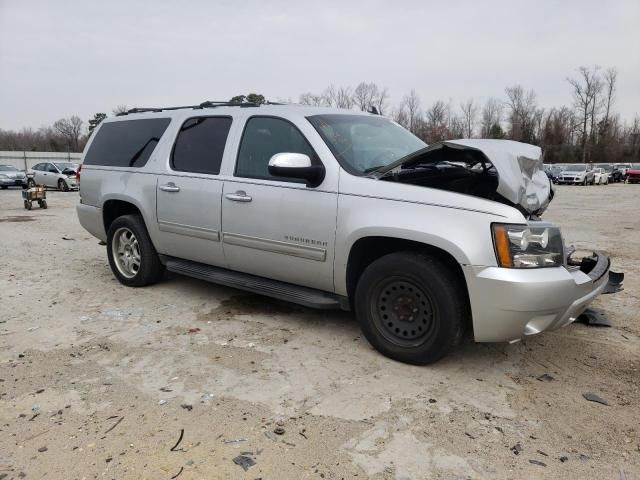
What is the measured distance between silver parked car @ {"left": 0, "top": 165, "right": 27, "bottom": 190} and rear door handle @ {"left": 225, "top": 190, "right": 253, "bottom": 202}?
27294 millimetres

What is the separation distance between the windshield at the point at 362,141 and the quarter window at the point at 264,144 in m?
0.20

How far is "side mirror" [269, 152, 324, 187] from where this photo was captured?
377 centimetres

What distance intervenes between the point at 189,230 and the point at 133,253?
1221 millimetres

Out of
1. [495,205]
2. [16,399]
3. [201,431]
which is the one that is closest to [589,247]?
[495,205]

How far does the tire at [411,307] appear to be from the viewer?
3.44 metres

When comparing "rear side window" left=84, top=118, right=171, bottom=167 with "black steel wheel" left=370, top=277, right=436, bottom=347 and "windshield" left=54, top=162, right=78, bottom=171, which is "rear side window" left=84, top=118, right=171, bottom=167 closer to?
"black steel wheel" left=370, top=277, right=436, bottom=347

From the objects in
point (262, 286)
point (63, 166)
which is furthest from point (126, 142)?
point (63, 166)

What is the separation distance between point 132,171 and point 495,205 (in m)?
3.86

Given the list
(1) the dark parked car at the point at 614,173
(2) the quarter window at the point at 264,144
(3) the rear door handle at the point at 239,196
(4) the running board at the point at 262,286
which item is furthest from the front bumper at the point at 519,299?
(1) the dark parked car at the point at 614,173

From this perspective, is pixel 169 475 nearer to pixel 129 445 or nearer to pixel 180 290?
pixel 129 445

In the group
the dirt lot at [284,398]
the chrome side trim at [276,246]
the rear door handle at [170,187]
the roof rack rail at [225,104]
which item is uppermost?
the roof rack rail at [225,104]

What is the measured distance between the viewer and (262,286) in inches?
175

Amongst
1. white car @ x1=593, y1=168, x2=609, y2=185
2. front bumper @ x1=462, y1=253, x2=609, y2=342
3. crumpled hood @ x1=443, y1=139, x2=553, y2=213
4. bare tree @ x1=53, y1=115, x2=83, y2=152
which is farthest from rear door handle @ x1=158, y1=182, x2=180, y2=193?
bare tree @ x1=53, y1=115, x2=83, y2=152

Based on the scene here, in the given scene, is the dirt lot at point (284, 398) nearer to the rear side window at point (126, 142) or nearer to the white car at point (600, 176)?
the rear side window at point (126, 142)
